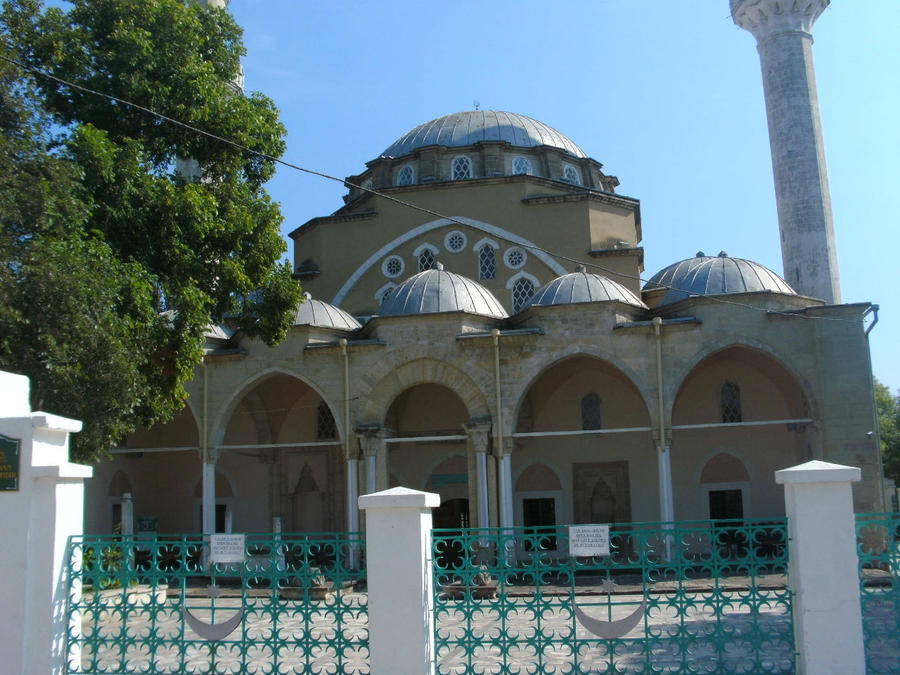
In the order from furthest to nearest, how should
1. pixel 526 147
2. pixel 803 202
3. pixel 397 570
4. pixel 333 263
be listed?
pixel 526 147 < pixel 333 263 < pixel 803 202 < pixel 397 570

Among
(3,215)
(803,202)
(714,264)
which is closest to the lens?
(3,215)

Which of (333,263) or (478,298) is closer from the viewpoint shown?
(478,298)

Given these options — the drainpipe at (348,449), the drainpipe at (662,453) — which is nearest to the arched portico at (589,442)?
the drainpipe at (662,453)

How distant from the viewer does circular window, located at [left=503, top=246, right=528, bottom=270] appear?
17.8 m

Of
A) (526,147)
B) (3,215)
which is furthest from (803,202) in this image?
→ (3,215)

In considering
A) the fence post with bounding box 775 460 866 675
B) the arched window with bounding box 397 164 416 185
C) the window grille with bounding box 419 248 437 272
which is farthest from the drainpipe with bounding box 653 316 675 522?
the fence post with bounding box 775 460 866 675

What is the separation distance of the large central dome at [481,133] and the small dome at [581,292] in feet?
20.5

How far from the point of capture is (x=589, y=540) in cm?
553

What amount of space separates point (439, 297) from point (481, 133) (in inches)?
290

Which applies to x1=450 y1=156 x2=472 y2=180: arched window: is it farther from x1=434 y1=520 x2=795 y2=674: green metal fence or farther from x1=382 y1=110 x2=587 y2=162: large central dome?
x1=434 y1=520 x2=795 y2=674: green metal fence

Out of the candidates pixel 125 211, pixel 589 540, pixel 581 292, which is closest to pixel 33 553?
pixel 589 540

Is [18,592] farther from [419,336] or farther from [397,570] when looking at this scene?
[419,336]

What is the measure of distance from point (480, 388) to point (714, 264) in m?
→ 4.51

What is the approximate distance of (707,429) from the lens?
52.6ft
